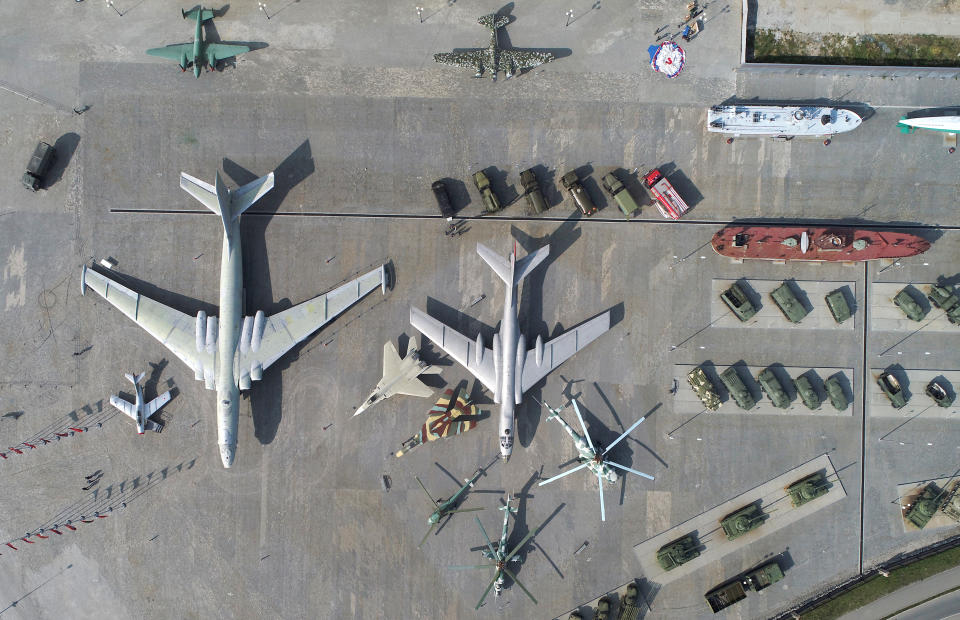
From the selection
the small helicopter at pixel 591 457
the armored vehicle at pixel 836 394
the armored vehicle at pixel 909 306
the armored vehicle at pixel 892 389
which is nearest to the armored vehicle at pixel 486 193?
the small helicopter at pixel 591 457

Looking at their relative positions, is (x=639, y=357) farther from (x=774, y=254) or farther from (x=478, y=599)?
(x=478, y=599)

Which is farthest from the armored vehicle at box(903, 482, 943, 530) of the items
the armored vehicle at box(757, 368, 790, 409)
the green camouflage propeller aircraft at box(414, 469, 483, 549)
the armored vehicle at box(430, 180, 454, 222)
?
the armored vehicle at box(430, 180, 454, 222)

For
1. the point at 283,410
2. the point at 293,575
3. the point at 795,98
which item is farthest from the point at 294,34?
the point at 293,575

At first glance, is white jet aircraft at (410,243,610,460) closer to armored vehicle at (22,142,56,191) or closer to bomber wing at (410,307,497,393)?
bomber wing at (410,307,497,393)

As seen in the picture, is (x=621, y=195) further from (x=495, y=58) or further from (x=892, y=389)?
(x=892, y=389)

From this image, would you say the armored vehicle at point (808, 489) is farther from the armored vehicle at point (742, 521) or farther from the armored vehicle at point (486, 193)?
the armored vehicle at point (486, 193)
